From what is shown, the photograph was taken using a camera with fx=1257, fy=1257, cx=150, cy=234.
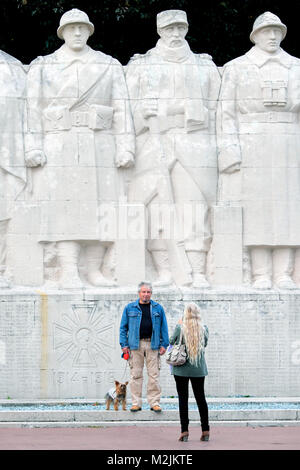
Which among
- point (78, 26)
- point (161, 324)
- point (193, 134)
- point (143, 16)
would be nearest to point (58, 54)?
point (78, 26)

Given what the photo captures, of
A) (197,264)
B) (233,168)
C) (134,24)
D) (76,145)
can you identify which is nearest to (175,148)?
(233,168)

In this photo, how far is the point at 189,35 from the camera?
2316cm

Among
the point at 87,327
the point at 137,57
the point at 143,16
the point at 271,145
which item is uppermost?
the point at 143,16

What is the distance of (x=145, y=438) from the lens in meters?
13.6

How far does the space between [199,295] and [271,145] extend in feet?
8.31

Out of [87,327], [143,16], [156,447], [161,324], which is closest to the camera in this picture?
[156,447]

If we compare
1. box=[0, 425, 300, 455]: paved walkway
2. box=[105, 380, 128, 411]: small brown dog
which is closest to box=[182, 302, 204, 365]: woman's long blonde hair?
box=[0, 425, 300, 455]: paved walkway

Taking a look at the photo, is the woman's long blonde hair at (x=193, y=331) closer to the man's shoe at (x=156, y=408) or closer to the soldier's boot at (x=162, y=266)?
the man's shoe at (x=156, y=408)

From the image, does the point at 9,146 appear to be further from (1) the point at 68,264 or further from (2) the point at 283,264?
(2) the point at 283,264

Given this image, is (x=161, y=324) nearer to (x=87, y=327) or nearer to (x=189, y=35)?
(x=87, y=327)

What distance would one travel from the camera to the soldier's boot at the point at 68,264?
60.8 ft

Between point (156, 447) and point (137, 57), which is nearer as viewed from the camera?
point (156, 447)

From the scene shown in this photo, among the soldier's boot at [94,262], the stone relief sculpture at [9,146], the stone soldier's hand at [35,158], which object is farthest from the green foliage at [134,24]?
the soldier's boot at [94,262]

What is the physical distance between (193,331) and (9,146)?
6304 millimetres
